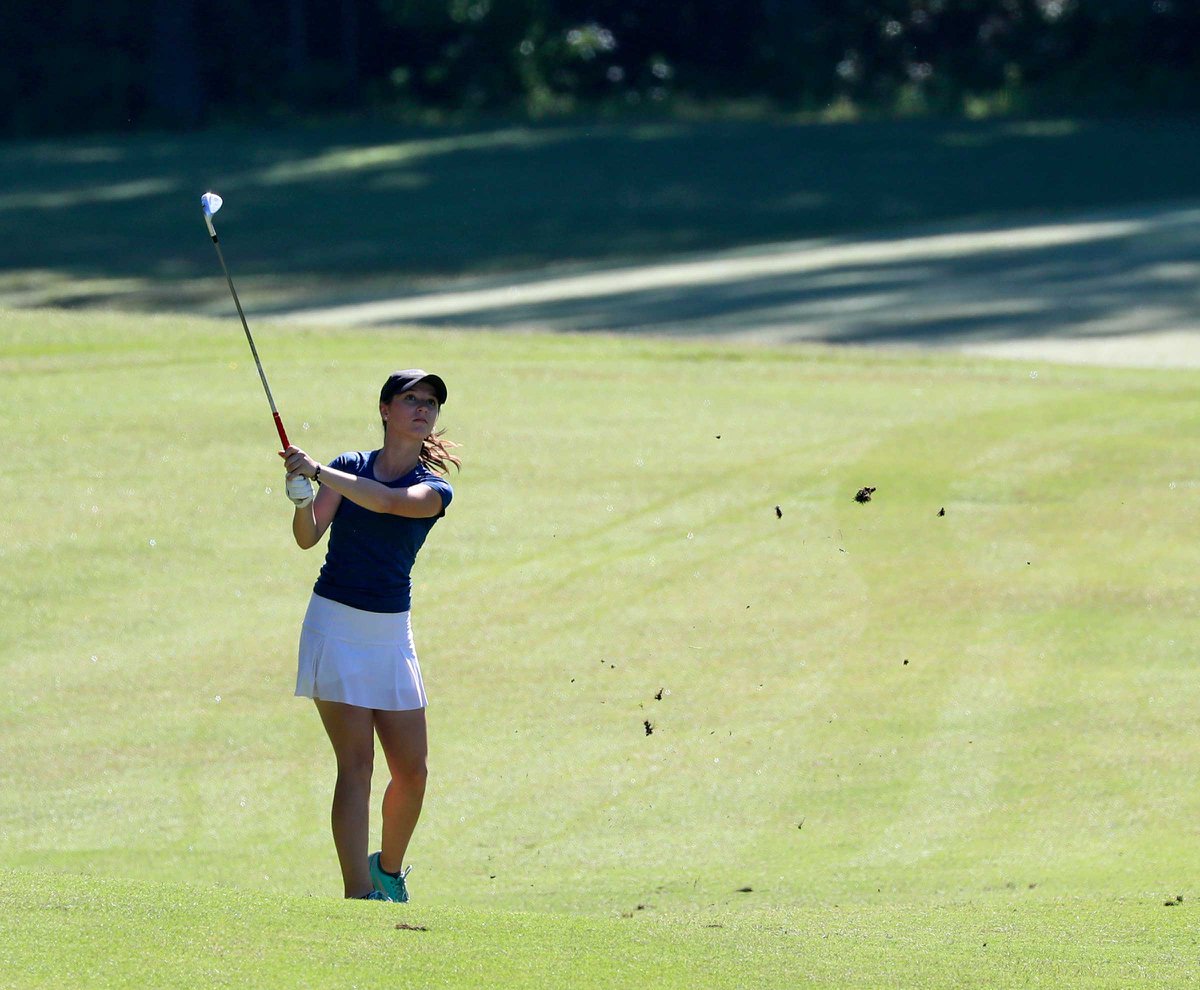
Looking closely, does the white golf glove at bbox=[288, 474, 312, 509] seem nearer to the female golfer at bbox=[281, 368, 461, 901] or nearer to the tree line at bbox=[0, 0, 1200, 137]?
the female golfer at bbox=[281, 368, 461, 901]

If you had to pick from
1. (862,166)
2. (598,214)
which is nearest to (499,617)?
(598,214)

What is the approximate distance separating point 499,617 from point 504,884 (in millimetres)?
3092

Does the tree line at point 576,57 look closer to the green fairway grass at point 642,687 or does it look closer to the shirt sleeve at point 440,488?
the green fairway grass at point 642,687

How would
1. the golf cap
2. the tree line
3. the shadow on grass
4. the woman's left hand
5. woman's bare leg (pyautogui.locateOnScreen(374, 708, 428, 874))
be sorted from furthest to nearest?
1. the tree line
2. the shadow on grass
3. woman's bare leg (pyautogui.locateOnScreen(374, 708, 428, 874))
4. the golf cap
5. the woman's left hand

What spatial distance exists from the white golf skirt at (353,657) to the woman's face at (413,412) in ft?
1.75

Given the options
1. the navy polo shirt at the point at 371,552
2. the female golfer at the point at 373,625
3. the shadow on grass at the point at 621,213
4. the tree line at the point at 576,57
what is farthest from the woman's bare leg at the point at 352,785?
the tree line at the point at 576,57

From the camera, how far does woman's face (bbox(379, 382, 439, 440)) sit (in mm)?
5738

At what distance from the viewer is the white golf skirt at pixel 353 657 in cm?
573

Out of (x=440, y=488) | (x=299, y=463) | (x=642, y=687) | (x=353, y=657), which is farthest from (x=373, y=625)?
(x=642, y=687)

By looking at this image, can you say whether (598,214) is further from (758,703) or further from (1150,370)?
(758,703)

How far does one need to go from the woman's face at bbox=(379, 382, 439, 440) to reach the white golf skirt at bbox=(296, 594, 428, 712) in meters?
0.53

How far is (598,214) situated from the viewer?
31.5 metres

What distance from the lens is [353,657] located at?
5738mm

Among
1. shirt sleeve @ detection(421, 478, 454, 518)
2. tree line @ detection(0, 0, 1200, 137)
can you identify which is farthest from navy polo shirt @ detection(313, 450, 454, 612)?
tree line @ detection(0, 0, 1200, 137)
